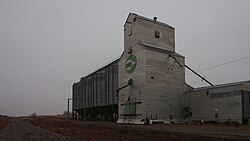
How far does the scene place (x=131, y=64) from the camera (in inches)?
1908

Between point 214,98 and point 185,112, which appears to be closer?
point 214,98

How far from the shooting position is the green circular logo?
4748 cm

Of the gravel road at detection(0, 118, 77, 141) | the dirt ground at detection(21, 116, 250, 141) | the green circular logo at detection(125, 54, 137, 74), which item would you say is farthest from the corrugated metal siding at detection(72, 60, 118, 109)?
the gravel road at detection(0, 118, 77, 141)

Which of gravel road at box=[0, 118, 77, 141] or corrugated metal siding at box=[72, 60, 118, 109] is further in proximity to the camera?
corrugated metal siding at box=[72, 60, 118, 109]

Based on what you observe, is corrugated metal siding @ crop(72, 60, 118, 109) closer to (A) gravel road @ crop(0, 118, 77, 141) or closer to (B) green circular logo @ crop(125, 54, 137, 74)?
(B) green circular logo @ crop(125, 54, 137, 74)

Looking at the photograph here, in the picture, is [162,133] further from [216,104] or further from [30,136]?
[216,104]

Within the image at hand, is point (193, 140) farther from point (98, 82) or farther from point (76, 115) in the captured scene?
point (76, 115)

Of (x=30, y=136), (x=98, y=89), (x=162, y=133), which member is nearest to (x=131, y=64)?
(x=98, y=89)

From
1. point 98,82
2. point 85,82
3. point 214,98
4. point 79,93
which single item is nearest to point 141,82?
point 214,98

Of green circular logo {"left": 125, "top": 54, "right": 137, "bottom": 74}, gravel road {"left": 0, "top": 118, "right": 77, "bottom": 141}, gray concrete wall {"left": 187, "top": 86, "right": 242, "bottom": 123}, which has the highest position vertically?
green circular logo {"left": 125, "top": 54, "right": 137, "bottom": 74}

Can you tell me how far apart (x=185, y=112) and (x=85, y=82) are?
41.8 metres

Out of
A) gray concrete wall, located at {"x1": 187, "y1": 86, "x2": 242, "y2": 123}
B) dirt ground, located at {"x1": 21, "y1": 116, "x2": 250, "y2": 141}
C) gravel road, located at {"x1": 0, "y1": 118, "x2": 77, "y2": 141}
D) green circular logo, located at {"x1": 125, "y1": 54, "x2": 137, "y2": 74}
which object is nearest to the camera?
dirt ground, located at {"x1": 21, "y1": 116, "x2": 250, "y2": 141}

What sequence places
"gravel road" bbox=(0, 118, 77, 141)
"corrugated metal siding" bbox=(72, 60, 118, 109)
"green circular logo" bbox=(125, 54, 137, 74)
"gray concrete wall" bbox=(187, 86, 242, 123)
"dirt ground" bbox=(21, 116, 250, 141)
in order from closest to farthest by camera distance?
"dirt ground" bbox=(21, 116, 250, 141) → "gravel road" bbox=(0, 118, 77, 141) → "gray concrete wall" bbox=(187, 86, 242, 123) → "green circular logo" bbox=(125, 54, 137, 74) → "corrugated metal siding" bbox=(72, 60, 118, 109)

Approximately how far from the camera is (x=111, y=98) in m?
60.2
